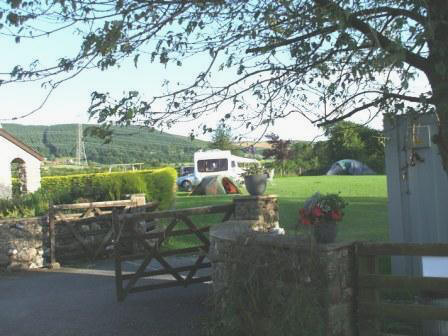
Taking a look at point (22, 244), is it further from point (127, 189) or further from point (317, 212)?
point (317, 212)

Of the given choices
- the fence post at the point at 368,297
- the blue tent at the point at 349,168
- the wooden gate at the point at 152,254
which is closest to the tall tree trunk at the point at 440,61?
the fence post at the point at 368,297

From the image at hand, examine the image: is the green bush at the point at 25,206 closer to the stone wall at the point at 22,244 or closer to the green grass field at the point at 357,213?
the stone wall at the point at 22,244

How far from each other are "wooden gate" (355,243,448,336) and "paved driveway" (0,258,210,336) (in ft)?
6.87

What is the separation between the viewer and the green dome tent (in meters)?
30.8

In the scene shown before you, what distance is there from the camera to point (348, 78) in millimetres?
6328

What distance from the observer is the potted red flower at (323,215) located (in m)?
5.70

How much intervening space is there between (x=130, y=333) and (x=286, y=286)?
8.06 ft

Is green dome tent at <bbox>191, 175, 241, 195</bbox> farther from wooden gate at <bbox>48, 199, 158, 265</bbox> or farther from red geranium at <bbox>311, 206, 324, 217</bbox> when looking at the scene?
red geranium at <bbox>311, 206, 324, 217</bbox>

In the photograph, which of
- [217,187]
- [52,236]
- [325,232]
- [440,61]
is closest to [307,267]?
[325,232]

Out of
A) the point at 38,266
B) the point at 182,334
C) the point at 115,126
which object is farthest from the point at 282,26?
the point at 38,266

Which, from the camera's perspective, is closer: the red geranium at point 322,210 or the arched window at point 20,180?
the red geranium at point 322,210

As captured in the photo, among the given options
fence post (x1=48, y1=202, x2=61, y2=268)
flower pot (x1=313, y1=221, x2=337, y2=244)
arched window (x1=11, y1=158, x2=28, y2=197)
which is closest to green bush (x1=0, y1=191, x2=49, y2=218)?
fence post (x1=48, y1=202, x2=61, y2=268)

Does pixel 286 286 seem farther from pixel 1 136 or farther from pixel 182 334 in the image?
pixel 1 136

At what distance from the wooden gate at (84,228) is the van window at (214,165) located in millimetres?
22794
